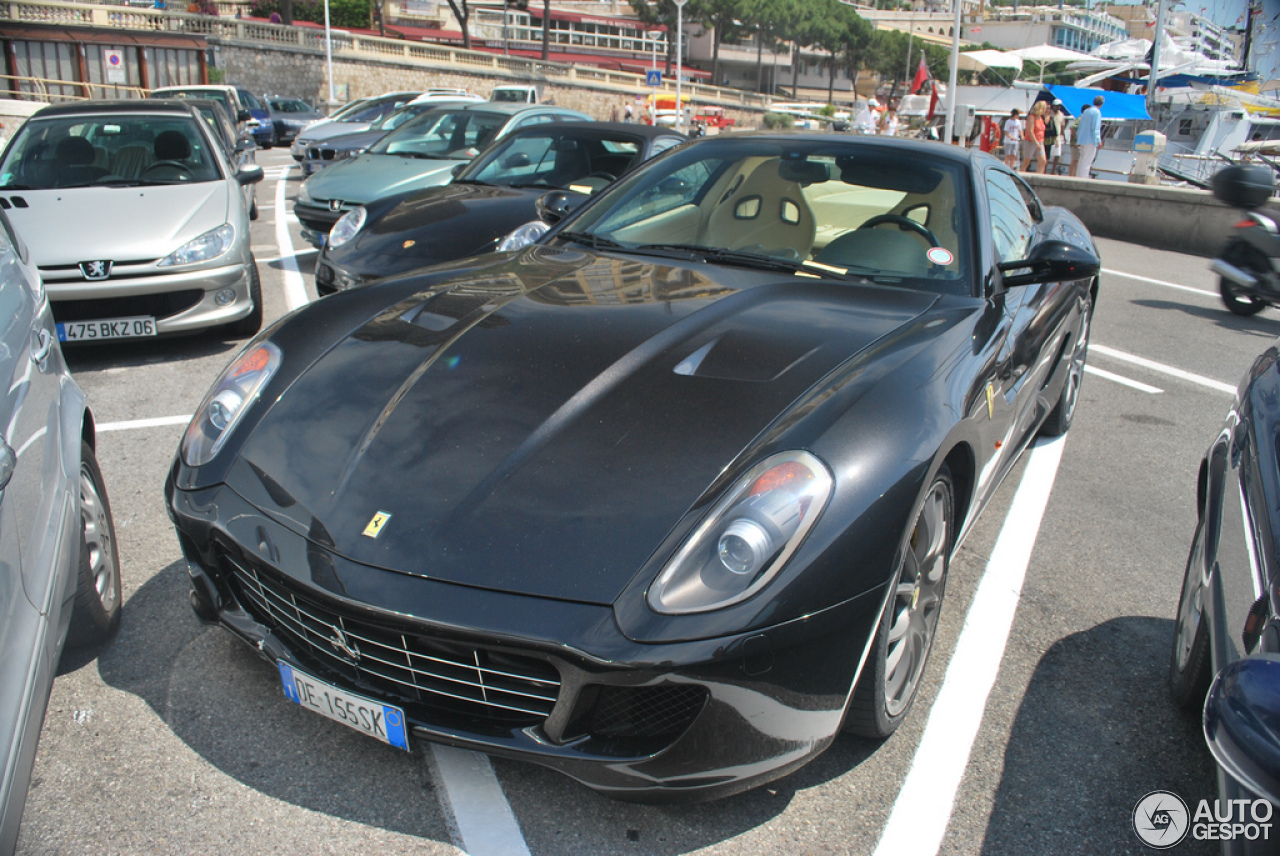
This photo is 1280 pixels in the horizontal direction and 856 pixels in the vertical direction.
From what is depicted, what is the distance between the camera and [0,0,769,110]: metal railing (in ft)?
126

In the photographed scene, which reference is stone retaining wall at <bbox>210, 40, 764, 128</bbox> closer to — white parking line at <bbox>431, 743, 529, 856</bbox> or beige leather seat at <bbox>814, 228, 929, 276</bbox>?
beige leather seat at <bbox>814, 228, 929, 276</bbox>

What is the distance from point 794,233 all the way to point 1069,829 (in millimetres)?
2166

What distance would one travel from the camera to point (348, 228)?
6.56 metres

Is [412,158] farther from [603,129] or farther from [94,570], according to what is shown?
[94,570]

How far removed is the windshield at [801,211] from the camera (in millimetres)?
3312

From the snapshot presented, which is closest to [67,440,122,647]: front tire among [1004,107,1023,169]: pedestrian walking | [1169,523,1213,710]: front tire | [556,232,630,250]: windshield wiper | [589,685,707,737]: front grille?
[589,685,707,737]: front grille

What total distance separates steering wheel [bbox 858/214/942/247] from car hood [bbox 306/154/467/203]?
5.75m

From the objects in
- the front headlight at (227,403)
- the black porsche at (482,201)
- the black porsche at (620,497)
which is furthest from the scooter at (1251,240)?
the black porsche at (482,201)

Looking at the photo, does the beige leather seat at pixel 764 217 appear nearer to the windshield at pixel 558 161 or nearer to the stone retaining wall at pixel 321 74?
the windshield at pixel 558 161

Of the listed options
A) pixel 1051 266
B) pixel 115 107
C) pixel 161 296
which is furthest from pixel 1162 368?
pixel 115 107

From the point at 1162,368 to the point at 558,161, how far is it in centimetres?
460

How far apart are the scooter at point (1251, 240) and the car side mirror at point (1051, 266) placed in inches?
32.0

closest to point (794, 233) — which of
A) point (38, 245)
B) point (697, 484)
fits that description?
point (697, 484)

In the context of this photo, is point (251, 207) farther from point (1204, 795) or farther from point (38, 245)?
point (1204, 795)
